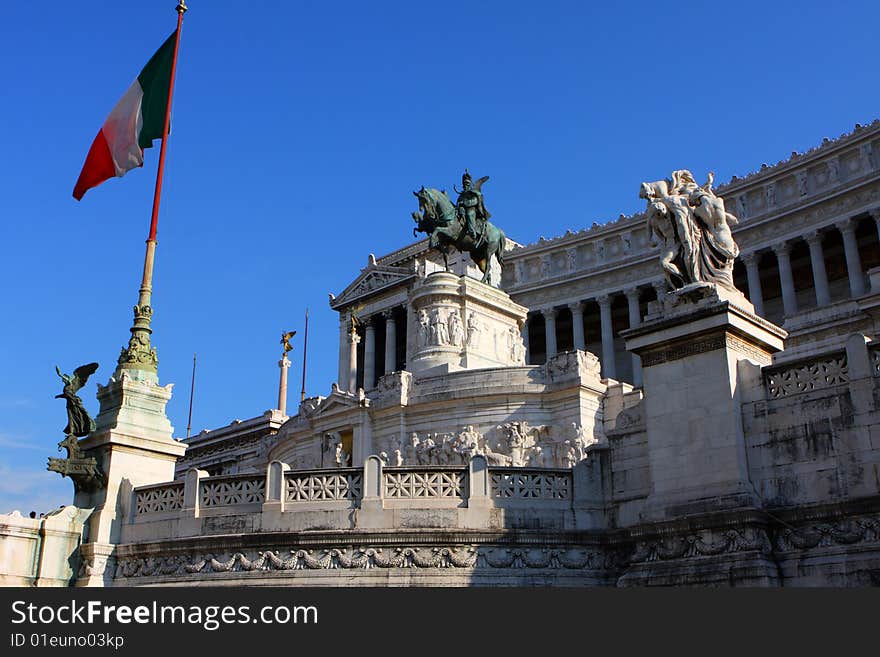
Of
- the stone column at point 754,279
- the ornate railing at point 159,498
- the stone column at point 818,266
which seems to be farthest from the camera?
the stone column at point 754,279

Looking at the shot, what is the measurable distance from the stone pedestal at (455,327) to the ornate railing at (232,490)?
21.2 metres

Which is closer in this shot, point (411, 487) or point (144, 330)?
point (411, 487)

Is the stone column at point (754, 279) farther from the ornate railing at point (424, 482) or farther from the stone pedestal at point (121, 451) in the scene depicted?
the ornate railing at point (424, 482)

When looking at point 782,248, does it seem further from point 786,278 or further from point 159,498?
point 159,498

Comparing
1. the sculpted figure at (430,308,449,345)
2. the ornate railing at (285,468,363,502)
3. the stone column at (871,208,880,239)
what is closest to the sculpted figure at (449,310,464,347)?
the sculpted figure at (430,308,449,345)

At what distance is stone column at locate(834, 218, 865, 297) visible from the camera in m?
59.4

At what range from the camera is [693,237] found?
55.9 ft

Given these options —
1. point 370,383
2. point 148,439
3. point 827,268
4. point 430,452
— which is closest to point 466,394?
point 430,452

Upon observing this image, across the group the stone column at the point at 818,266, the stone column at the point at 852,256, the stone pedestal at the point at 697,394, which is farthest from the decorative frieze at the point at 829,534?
the stone column at the point at 818,266

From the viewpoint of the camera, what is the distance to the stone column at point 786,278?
6285 cm

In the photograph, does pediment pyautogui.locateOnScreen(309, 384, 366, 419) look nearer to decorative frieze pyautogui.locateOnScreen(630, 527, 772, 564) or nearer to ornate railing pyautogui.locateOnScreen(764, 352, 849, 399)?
decorative frieze pyautogui.locateOnScreen(630, 527, 772, 564)

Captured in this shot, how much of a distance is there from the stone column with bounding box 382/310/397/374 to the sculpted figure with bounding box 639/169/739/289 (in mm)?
65565

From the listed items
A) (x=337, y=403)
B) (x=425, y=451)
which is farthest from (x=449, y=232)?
(x=425, y=451)

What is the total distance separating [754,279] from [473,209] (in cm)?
3040
